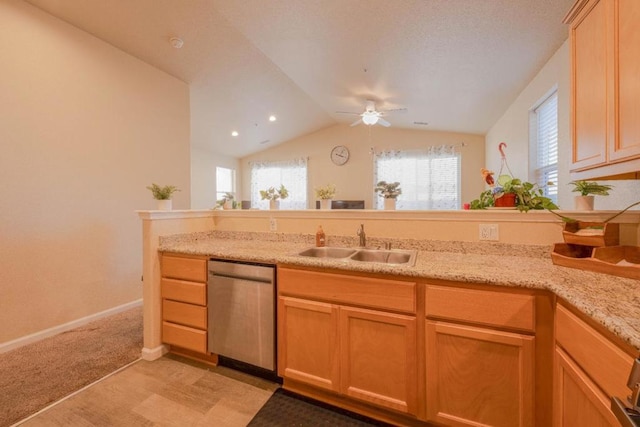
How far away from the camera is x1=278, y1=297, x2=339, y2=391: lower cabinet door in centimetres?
158

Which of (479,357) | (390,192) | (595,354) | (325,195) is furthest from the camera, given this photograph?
(325,195)

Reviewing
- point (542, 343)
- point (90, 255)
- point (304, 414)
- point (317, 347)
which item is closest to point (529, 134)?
point (542, 343)

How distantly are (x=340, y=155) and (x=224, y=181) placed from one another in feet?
10.2

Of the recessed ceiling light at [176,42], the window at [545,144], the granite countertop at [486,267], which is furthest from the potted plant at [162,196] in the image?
the window at [545,144]

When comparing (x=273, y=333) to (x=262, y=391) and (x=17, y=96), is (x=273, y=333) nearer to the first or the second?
(x=262, y=391)

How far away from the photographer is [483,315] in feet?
4.16

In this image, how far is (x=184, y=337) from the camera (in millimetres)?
2084

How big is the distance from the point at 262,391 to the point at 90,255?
2338mm

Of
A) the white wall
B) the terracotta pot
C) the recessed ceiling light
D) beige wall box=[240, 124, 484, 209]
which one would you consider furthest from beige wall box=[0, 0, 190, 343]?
beige wall box=[240, 124, 484, 209]

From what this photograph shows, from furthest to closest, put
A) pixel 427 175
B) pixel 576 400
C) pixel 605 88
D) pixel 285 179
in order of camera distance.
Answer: pixel 285 179 < pixel 427 175 < pixel 605 88 < pixel 576 400

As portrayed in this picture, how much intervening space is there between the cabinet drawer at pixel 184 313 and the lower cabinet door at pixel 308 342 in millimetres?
679

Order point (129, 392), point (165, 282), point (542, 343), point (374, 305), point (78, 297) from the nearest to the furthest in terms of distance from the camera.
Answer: point (542, 343) < point (374, 305) < point (129, 392) < point (165, 282) < point (78, 297)

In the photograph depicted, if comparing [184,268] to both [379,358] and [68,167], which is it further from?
[68,167]

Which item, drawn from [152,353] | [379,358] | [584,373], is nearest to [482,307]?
[584,373]
